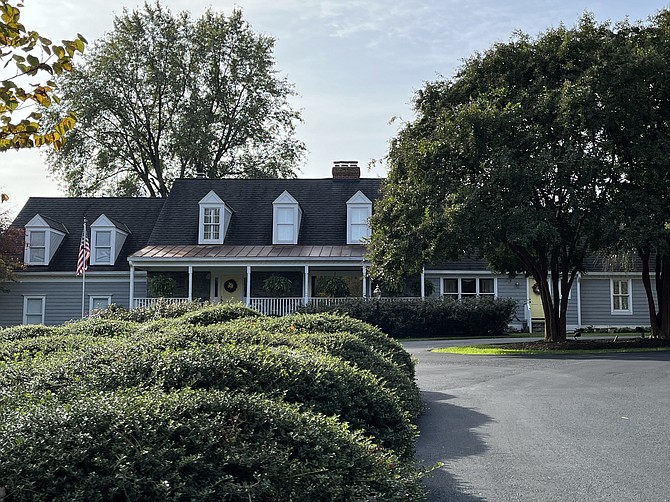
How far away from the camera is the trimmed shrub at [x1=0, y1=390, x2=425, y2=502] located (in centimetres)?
433

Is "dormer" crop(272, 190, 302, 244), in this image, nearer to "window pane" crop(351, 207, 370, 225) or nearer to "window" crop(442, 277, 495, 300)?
"window pane" crop(351, 207, 370, 225)

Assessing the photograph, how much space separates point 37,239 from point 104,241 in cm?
303

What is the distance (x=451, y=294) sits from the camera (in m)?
36.8

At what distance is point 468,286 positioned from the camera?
1467 inches

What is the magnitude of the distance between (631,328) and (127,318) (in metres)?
26.5

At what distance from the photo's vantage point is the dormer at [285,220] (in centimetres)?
3569

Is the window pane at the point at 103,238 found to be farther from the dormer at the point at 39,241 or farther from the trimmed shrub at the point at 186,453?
the trimmed shrub at the point at 186,453

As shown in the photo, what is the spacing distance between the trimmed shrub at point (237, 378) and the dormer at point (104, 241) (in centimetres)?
3020

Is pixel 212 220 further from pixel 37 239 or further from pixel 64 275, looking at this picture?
pixel 37 239

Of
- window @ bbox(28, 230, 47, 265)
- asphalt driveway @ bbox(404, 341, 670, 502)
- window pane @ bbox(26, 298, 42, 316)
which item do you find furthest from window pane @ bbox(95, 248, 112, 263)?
asphalt driveway @ bbox(404, 341, 670, 502)

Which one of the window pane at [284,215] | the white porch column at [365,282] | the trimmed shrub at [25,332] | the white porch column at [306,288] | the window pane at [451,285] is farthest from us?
the window pane at [451,285]

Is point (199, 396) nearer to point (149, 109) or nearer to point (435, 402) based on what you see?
point (435, 402)

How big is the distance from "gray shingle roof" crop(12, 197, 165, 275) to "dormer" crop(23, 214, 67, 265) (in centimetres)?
36

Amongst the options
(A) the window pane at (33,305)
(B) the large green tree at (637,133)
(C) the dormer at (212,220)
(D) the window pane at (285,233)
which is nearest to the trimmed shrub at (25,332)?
(B) the large green tree at (637,133)
